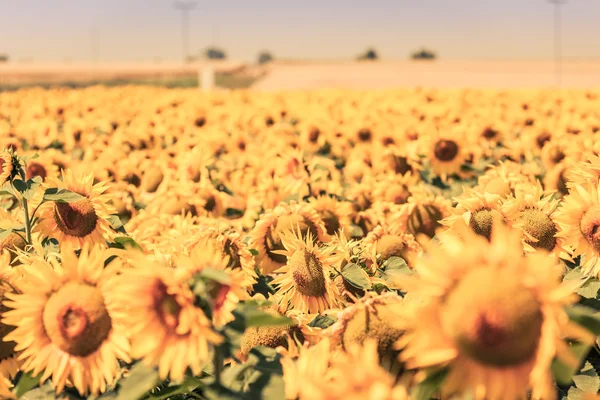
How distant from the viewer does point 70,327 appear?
1896mm

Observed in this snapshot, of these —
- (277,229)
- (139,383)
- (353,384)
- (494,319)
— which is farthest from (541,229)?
(139,383)

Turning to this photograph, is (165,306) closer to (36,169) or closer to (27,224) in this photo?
(27,224)

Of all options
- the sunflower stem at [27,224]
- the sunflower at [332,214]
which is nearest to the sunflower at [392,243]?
the sunflower at [332,214]

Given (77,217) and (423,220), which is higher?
(77,217)

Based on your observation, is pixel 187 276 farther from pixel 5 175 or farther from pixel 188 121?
pixel 188 121

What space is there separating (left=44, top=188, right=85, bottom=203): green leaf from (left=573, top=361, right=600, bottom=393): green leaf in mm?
2241

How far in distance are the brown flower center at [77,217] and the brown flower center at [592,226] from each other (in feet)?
7.25

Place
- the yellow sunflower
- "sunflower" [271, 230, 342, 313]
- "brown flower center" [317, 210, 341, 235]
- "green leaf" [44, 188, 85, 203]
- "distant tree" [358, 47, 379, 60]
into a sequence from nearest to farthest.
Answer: "sunflower" [271, 230, 342, 313], "green leaf" [44, 188, 85, 203], the yellow sunflower, "brown flower center" [317, 210, 341, 235], "distant tree" [358, 47, 379, 60]

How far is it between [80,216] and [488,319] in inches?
87.3

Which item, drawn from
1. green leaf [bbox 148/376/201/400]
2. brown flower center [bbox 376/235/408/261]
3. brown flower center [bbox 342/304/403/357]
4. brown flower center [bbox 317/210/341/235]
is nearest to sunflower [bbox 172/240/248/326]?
green leaf [bbox 148/376/201/400]

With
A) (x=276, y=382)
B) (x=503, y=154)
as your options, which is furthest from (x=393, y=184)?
(x=276, y=382)

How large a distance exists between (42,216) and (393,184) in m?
2.86

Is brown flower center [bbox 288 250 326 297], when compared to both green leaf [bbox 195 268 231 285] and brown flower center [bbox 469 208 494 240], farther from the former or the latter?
green leaf [bbox 195 268 231 285]

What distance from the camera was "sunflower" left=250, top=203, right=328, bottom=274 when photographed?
359 cm
